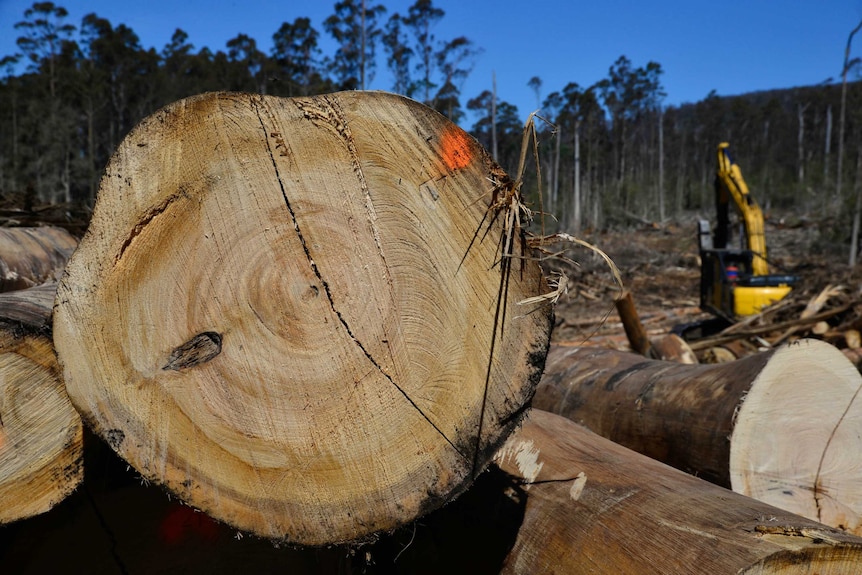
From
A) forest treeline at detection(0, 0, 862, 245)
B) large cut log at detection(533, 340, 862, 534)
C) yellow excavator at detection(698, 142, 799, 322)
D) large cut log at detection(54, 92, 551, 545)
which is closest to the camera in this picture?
large cut log at detection(54, 92, 551, 545)

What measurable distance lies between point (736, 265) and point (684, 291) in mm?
5870

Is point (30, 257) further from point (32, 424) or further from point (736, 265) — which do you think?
point (736, 265)

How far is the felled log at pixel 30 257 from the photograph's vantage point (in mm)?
2525

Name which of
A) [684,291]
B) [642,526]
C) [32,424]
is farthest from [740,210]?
[32,424]

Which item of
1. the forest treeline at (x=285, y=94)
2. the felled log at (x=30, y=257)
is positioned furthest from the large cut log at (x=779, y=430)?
the forest treeline at (x=285, y=94)

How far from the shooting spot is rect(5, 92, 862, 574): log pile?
4.01 feet

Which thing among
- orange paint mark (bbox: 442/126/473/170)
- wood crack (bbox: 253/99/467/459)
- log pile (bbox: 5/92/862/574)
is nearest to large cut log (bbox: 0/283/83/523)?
log pile (bbox: 5/92/862/574)

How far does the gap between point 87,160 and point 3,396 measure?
115 feet

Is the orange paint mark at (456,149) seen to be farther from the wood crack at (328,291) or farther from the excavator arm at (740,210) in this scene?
the excavator arm at (740,210)

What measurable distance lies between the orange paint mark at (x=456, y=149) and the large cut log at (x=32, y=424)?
3.55ft

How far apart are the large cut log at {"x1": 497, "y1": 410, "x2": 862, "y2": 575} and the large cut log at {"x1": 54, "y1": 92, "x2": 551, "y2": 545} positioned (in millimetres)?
443

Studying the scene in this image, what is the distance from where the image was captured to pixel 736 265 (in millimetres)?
6992

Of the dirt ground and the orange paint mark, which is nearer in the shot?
the orange paint mark

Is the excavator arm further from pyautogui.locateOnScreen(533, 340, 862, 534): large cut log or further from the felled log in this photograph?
the felled log
